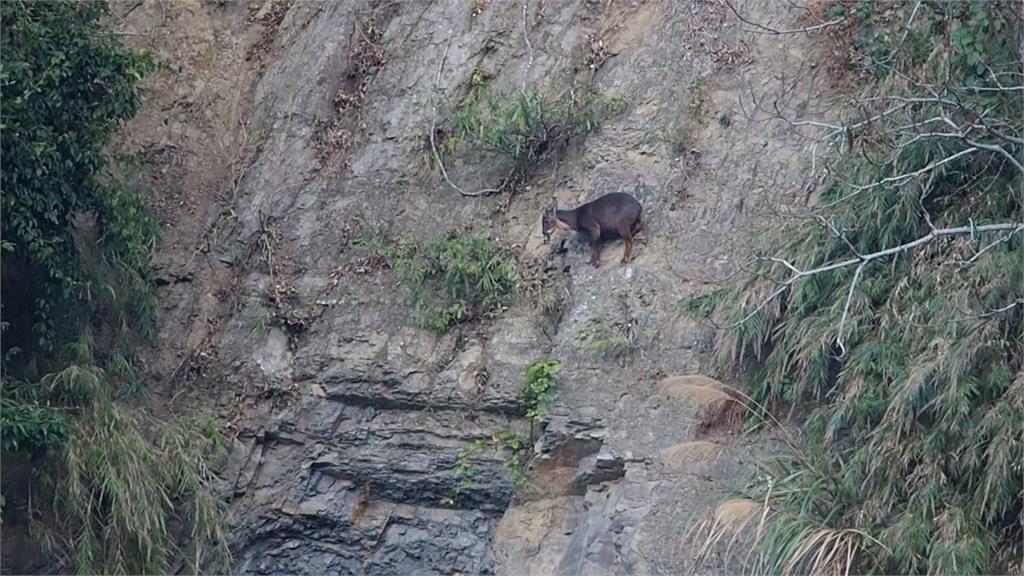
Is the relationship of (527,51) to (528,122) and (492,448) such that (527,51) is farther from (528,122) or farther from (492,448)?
(492,448)

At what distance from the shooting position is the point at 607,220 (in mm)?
11258

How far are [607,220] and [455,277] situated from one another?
4.23ft

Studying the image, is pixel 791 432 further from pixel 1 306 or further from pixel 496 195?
pixel 1 306

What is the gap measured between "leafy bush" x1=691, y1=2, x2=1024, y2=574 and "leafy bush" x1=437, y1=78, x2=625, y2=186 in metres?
2.14

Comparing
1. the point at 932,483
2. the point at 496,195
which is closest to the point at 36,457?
the point at 496,195

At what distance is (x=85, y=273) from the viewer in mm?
10945

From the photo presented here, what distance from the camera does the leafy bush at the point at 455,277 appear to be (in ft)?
37.5

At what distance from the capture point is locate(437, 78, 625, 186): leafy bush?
11.9m

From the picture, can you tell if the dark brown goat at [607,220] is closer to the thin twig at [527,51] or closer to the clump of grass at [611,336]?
the clump of grass at [611,336]

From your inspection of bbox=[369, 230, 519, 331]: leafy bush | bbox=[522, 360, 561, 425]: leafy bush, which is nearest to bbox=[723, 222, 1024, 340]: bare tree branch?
bbox=[522, 360, 561, 425]: leafy bush

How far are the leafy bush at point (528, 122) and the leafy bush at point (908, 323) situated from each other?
214 cm

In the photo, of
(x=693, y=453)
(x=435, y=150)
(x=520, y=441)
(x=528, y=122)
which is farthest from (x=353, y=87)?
(x=693, y=453)

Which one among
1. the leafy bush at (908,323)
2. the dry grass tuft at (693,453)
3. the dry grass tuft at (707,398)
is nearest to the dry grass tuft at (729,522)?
the leafy bush at (908,323)

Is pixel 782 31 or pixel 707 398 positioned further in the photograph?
pixel 782 31
